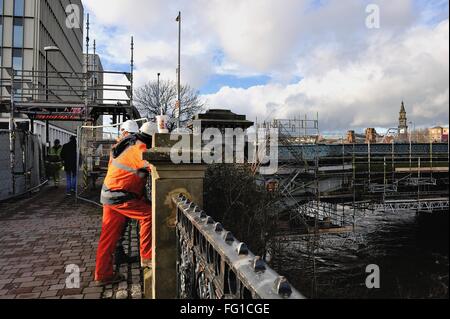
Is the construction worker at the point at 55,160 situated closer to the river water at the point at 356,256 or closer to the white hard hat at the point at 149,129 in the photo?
the river water at the point at 356,256

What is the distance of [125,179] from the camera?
14.6ft

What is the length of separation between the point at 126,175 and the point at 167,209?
1.26 metres

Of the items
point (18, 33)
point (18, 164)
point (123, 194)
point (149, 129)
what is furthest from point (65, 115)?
point (18, 33)

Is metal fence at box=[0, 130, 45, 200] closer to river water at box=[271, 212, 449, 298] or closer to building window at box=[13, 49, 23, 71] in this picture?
river water at box=[271, 212, 449, 298]

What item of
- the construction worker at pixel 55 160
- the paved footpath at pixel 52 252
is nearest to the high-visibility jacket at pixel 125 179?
the paved footpath at pixel 52 252

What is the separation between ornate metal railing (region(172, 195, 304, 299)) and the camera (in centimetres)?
114

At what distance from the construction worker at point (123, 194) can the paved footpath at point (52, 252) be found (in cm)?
43

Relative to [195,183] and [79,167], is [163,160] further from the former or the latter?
[79,167]

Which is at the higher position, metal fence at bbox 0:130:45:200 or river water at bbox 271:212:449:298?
metal fence at bbox 0:130:45:200

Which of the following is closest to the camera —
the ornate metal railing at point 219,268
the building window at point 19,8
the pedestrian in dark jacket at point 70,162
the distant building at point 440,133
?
the distant building at point 440,133

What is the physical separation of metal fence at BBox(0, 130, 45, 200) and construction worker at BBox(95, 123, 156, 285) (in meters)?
7.80

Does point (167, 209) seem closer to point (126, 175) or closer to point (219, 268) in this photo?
point (126, 175)

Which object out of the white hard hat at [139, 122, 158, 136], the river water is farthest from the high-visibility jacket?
the river water

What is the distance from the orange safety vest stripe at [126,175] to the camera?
4391 millimetres
